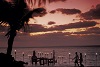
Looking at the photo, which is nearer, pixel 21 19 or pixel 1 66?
pixel 1 66

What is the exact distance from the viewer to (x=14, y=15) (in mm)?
20469

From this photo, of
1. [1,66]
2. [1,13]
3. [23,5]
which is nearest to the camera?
[1,66]

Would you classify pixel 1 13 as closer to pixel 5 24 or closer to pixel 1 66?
pixel 5 24

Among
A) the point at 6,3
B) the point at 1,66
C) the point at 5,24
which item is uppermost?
the point at 6,3

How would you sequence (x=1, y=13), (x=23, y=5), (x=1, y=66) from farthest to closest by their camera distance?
(x=23, y=5) < (x=1, y=13) < (x=1, y=66)

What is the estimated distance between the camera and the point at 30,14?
19.9 meters

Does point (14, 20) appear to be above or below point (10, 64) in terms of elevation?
above

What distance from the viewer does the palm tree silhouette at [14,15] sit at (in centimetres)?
1988

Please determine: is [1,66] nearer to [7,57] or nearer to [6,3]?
[7,57]

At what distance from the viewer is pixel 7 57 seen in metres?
18.5

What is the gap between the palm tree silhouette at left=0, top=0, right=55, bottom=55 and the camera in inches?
782

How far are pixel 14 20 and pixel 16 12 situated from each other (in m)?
0.64

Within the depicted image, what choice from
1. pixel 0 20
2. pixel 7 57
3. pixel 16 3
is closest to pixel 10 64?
pixel 7 57

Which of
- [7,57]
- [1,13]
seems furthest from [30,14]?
[7,57]
